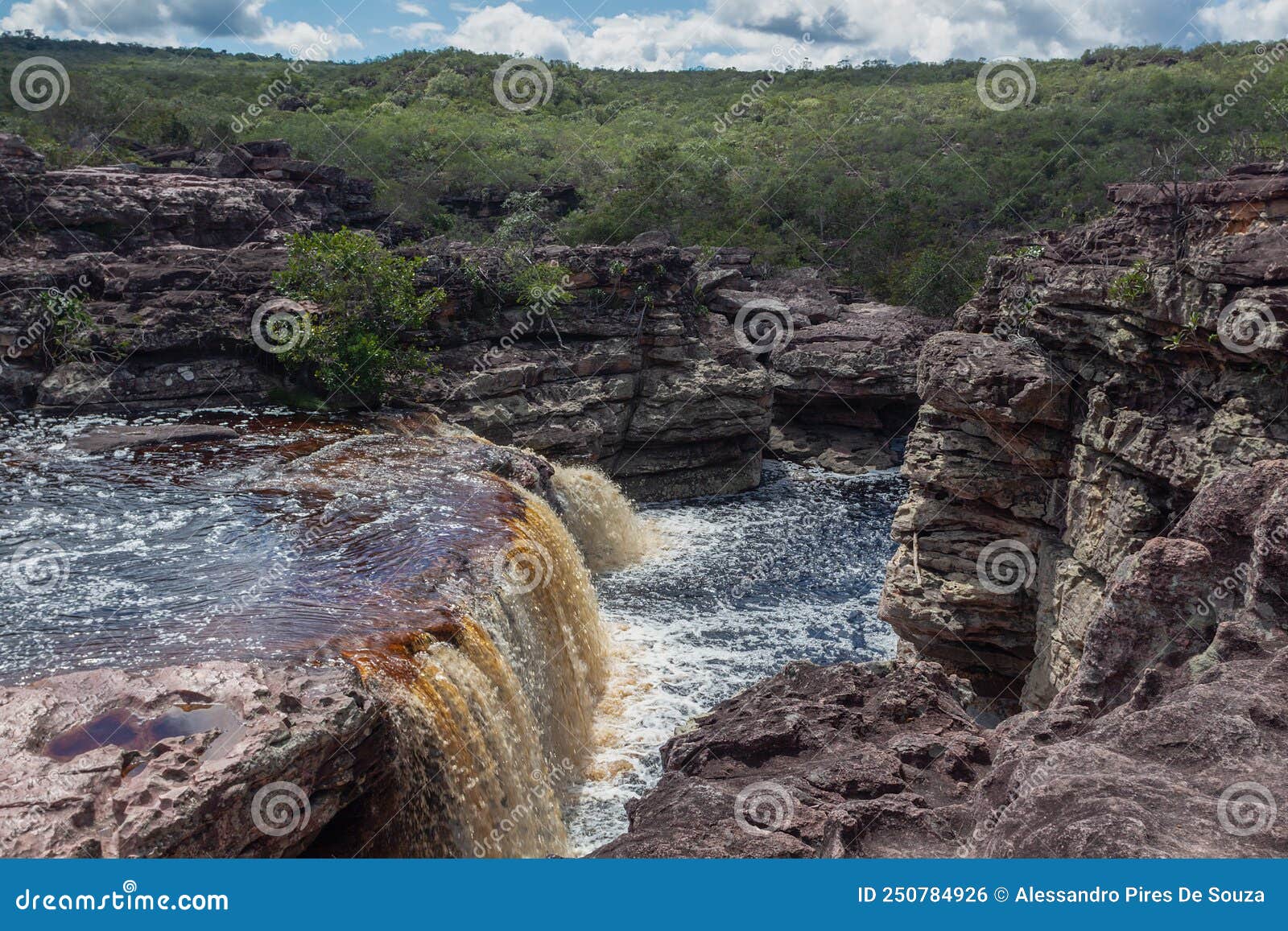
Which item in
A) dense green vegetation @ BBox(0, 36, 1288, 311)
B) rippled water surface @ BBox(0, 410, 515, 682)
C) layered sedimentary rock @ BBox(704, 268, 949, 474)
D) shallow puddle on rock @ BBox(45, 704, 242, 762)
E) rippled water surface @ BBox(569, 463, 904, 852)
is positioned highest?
dense green vegetation @ BBox(0, 36, 1288, 311)

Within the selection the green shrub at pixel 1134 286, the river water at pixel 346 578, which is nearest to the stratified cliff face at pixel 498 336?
the river water at pixel 346 578

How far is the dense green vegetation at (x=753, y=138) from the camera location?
1523 inches

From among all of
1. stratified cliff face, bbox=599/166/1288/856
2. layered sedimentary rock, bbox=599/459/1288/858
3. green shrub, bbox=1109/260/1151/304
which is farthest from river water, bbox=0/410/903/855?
green shrub, bbox=1109/260/1151/304

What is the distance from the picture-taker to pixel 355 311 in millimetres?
20141

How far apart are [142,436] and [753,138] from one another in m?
52.2

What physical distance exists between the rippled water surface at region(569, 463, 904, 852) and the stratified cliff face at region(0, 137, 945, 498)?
7.71ft

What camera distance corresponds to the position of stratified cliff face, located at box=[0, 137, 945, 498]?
19.8 metres

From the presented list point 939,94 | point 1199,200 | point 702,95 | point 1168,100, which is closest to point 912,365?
point 1199,200

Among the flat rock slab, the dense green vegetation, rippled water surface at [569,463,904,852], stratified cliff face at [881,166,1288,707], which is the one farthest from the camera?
the dense green vegetation

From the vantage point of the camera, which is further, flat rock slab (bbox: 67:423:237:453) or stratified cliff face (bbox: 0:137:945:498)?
stratified cliff face (bbox: 0:137:945:498)

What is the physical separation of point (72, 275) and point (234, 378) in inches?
161

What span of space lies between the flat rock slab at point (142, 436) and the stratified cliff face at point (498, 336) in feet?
6.41

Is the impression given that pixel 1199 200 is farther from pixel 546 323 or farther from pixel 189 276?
pixel 189 276

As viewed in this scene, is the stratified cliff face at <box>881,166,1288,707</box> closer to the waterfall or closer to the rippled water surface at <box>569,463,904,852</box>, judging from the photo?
the rippled water surface at <box>569,463,904,852</box>
